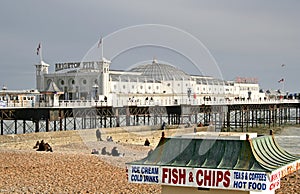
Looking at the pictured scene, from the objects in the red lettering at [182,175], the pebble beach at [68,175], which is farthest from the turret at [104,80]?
the red lettering at [182,175]

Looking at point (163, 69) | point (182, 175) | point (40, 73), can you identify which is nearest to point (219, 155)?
point (182, 175)

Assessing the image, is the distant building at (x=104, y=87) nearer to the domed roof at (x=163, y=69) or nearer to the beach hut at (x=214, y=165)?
the domed roof at (x=163, y=69)

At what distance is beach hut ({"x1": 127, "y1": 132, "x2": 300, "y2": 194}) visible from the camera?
7590 mm

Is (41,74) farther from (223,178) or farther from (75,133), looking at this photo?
(223,178)

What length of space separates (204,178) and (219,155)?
451 mm

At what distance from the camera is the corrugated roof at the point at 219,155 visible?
7.75 m

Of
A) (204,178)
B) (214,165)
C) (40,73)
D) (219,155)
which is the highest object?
(40,73)

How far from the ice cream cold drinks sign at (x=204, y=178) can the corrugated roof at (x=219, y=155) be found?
79mm

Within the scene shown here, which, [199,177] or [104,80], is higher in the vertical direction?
[104,80]

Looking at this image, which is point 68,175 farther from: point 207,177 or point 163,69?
point 207,177

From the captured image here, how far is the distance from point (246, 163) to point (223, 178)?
434 mm

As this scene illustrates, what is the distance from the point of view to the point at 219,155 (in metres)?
7.95

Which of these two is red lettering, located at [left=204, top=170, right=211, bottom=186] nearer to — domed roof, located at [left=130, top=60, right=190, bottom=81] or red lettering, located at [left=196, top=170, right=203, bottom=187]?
red lettering, located at [left=196, top=170, right=203, bottom=187]

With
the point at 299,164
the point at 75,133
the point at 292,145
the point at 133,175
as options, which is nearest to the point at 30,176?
the point at 133,175
